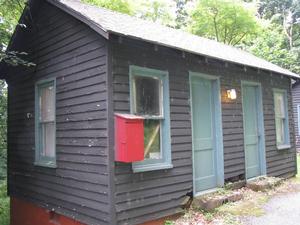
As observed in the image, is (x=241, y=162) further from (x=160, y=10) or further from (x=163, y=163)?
(x=160, y=10)

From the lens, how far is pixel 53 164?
6.39 m

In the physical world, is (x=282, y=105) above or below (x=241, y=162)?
above

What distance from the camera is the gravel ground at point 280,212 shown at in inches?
225

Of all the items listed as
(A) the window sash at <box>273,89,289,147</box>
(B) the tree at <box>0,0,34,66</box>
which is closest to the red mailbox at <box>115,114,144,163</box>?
(B) the tree at <box>0,0,34,66</box>

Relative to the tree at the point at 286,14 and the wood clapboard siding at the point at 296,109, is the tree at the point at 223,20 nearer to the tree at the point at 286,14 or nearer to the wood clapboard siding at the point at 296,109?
the wood clapboard siding at the point at 296,109

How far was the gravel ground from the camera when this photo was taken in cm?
571

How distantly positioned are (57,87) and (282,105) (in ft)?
20.9

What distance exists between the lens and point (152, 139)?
5.83m

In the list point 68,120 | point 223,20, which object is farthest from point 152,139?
point 223,20

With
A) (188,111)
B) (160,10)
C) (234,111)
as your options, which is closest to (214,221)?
(188,111)

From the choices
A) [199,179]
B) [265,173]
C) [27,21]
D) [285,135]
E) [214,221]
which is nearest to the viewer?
[214,221]

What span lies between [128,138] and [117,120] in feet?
1.10

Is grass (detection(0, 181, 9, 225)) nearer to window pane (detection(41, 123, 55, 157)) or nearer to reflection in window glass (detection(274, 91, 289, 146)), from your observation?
window pane (detection(41, 123, 55, 157))

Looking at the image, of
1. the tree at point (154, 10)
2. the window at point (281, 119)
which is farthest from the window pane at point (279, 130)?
the tree at point (154, 10)
